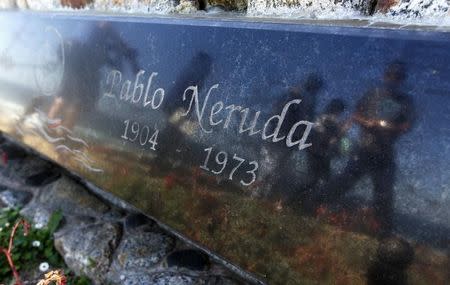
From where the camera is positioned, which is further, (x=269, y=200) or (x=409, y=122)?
(x=269, y=200)

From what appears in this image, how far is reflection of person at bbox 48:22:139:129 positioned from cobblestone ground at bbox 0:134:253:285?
0.45 metres

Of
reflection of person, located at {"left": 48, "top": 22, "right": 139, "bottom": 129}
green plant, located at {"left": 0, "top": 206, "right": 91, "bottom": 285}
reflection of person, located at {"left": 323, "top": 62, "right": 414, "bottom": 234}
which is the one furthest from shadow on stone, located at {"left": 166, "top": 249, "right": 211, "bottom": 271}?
reflection of person, located at {"left": 323, "top": 62, "right": 414, "bottom": 234}

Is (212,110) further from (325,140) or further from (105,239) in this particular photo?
(105,239)

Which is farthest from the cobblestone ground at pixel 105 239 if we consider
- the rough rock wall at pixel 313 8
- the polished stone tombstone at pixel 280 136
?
the rough rock wall at pixel 313 8

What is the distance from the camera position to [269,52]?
1.16 metres

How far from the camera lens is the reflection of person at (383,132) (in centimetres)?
93

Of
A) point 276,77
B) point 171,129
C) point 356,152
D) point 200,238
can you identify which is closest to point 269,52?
point 276,77

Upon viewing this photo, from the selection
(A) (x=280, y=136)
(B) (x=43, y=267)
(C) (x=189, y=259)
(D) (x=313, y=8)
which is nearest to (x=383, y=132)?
(A) (x=280, y=136)

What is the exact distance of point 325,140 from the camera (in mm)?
1058

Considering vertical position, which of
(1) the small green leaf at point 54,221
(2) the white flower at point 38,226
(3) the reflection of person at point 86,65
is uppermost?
(3) the reflection of person at point 86,65

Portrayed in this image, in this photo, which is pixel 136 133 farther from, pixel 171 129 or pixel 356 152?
pixel 356 152

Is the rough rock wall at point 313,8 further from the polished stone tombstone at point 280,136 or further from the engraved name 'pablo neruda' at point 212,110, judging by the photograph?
the engraved name 'pablo neruda' at point 212,110

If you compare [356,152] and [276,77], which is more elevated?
[276,77]

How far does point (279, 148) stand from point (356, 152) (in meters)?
0.23
